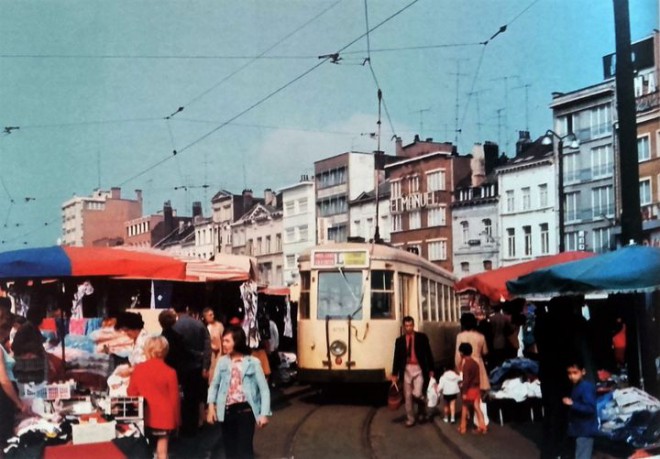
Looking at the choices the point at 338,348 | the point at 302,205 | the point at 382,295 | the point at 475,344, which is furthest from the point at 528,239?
the point at 475,344

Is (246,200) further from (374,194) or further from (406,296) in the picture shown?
(406,296)

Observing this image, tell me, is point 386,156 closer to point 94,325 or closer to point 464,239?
point 464,239

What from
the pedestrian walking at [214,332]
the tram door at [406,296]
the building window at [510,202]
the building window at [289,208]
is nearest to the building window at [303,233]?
the building window at [289,208]

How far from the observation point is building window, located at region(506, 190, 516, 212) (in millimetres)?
52375

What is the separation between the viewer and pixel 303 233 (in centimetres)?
6488

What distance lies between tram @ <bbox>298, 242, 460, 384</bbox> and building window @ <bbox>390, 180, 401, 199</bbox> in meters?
44.2

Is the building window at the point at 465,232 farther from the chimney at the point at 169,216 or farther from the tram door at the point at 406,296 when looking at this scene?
the tram door at the point at 406,296

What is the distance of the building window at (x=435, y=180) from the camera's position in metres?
58.8

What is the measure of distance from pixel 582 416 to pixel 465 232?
48640 millimetres

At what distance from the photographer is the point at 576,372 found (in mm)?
8641

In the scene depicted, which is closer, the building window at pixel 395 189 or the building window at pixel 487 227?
the building window at pixel 487 227

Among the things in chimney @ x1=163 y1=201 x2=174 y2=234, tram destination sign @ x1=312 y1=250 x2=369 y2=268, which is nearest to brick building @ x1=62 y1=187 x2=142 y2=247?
tram destination sign @ x1=312 y1=250 x2=369 y2=268

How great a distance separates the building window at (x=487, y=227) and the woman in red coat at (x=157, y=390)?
46803 mm

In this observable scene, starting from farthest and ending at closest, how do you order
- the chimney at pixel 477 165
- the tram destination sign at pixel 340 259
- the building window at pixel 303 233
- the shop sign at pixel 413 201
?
1. the building window at pixel 303 233
2. the shop sign at pixel 413 201
3. the chimney at pixel 477 165
4. the tram destination sign at pixel 340 259
